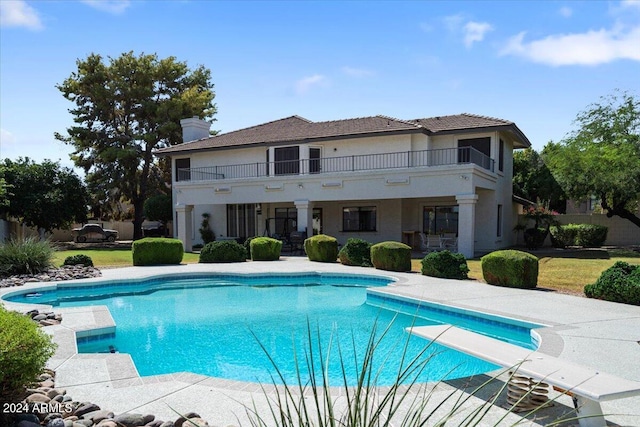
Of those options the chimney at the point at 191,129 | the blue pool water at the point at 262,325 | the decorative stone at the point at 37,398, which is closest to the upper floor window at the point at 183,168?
the chimney at the point at 191,129

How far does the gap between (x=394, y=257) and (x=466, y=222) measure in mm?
4904

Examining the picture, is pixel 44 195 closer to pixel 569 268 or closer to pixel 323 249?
pixel 323 249

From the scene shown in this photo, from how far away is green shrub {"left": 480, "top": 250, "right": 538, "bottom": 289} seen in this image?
12578mm

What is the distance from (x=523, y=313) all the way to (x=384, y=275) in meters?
6.20

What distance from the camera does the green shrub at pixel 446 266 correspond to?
568 inches

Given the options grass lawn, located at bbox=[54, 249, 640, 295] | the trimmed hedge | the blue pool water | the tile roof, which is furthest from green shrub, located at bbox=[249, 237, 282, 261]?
the trimmed hedge

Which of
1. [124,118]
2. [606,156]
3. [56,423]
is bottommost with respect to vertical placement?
[56,423]

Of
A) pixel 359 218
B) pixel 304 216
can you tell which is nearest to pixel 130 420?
pixel 304 216

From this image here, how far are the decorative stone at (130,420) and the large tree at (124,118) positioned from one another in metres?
30.9

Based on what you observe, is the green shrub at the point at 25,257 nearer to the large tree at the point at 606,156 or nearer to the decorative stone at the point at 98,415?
the decorative stone at the point at 98,415

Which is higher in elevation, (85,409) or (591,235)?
(591,235)

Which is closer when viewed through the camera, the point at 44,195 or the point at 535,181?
the point at 44,195

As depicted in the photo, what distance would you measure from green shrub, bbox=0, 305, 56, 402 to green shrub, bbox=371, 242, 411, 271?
43.7 ft

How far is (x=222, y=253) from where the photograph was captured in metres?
19.7
